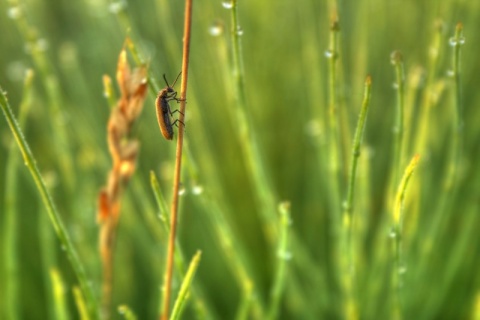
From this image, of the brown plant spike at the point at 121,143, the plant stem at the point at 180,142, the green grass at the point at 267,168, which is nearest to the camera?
the plant stem at the point at 180,142

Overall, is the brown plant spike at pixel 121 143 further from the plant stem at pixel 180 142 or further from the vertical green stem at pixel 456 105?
the vertical green stem at pixel 456 105

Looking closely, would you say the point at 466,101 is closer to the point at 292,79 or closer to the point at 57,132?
the point at 292,79

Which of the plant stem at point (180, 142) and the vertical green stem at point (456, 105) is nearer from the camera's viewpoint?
the plant stem at point (180, 142)

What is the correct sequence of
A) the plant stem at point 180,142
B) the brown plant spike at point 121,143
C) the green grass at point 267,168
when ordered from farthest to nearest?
the green grass at point 267,168 → the brown plant spike at point 121,143 → the plant stem at point 180,142

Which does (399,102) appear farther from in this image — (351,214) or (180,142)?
(180,142)

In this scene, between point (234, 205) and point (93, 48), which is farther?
point (93, 48)

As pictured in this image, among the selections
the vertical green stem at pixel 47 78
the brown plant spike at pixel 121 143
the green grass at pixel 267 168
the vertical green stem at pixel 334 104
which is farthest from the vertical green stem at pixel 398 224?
the vertical green stem at pixel 47 78

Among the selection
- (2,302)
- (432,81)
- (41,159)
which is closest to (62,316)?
(2,302)
